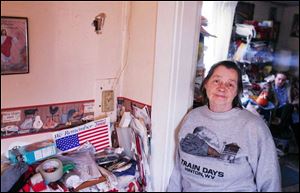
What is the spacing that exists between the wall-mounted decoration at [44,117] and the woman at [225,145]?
380mm

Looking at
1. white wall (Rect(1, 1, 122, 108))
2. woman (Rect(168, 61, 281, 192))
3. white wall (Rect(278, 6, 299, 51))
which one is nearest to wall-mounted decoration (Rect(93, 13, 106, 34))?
white wall (Rect(1, 1, 122, 108))

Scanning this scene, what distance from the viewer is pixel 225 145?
88cm

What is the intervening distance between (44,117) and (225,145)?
618mm

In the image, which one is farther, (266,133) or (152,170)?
(152,170)

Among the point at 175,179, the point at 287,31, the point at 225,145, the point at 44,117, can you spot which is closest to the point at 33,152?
the point at 44,117

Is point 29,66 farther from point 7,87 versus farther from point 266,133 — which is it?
point 266,133

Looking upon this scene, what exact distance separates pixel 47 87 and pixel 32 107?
0.26 ft

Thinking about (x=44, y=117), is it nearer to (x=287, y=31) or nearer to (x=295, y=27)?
(x=287, y=31)

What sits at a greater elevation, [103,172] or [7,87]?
[7,87]

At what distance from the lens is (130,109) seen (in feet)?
3.46

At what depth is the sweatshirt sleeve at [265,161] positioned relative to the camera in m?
0.84

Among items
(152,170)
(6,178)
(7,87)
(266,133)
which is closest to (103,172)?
(152,170)

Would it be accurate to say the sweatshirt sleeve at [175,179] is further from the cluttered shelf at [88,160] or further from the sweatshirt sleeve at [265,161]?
the sweatshirt sleeve at [265,161]

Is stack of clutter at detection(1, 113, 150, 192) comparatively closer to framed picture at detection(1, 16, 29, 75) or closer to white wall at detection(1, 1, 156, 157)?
white wall at detection(1, 1, 156, 157)
